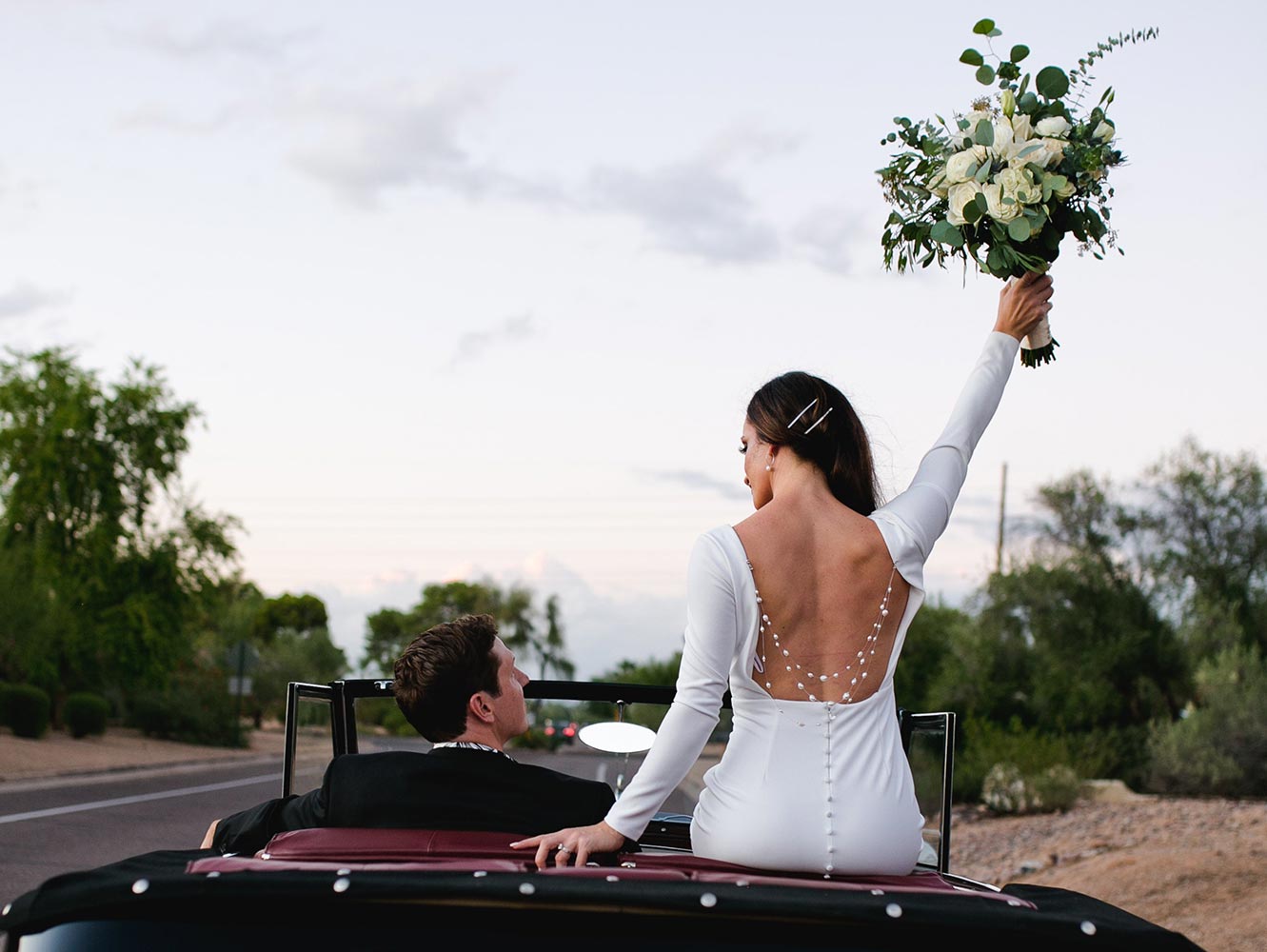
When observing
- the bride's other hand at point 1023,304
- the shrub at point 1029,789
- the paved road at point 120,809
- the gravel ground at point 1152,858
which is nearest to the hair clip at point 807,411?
the bride's other hand at point 1023,304

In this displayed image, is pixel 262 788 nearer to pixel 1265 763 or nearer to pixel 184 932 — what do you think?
pixel 1265 763

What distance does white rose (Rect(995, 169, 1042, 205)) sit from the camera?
10.9ft

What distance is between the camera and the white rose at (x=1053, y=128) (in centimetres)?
339

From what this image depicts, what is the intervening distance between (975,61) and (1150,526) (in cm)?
2152

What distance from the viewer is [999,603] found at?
23.6m

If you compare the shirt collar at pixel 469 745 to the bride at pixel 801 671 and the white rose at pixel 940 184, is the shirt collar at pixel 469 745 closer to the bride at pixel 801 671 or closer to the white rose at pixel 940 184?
the bride at pixel 801 671

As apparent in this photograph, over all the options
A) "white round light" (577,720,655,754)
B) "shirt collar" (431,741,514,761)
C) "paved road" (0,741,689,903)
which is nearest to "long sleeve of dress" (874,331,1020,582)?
"shirt collar" (431,741,514,761)

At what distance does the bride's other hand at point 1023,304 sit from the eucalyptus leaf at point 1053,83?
48 cm

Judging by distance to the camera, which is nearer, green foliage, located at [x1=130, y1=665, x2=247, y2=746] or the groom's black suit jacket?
the groom's black suit jacket

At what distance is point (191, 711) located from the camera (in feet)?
136

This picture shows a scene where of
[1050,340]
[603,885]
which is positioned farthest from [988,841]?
[603,885]

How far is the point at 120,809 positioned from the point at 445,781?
16831mm

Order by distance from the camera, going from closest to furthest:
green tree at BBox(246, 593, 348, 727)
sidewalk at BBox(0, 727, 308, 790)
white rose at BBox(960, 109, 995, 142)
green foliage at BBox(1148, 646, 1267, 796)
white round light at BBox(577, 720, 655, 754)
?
1. white rose at BBox(960, 109, 995, 142)
2. white round light at BBox(577, 720, 655, 754)
3. green foliage at BBox(1148, 646, 1267, 796)
4. sidewalk at BBox(0, 727, 308, 790)
5. green tree at BBox(246, 593, 348, 727)

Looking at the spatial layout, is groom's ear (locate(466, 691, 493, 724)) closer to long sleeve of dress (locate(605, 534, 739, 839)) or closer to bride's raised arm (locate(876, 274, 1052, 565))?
long sleeve of dress (locate(605, 534, 739, 839))
